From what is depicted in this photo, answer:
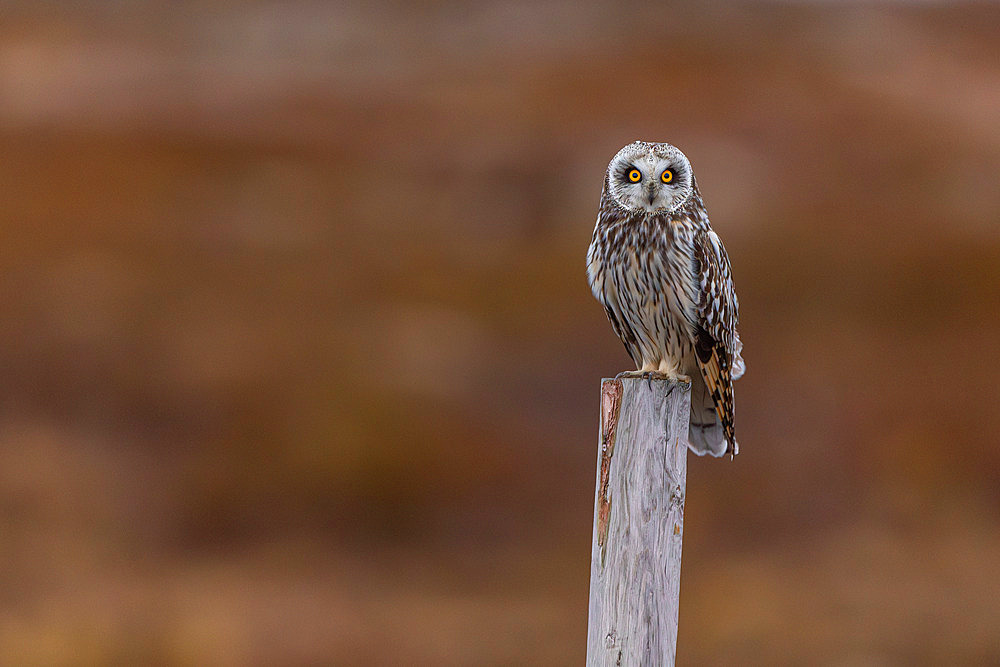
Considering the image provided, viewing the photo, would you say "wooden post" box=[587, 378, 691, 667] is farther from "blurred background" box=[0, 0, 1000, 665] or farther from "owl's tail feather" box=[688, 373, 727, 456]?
"blurred background" box=[0, 0, 1000, 665]

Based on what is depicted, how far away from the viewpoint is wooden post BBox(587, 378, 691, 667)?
9.60ft

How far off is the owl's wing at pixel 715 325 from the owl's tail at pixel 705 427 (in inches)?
1.6

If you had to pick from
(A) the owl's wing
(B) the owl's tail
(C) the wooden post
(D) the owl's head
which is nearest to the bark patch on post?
(C) the wooden post

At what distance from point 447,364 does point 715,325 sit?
7764 millimetres

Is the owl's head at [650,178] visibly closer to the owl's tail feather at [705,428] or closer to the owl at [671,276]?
the owl at [671,276]

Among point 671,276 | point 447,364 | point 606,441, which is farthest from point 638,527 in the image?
point 447,364

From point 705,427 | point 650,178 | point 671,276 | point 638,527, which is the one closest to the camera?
point 638,527

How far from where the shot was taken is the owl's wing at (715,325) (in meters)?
4.06

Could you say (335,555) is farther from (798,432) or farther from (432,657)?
(798,432)

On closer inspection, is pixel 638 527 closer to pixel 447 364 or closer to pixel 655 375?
pixel 655 375

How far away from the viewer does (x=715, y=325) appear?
416 centimetres

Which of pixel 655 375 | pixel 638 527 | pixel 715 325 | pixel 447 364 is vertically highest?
pixel 447 364

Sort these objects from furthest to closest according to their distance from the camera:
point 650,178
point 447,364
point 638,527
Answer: point 447,364
point 650,178
point 638,527

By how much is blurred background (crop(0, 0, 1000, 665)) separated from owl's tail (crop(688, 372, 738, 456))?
562cm
